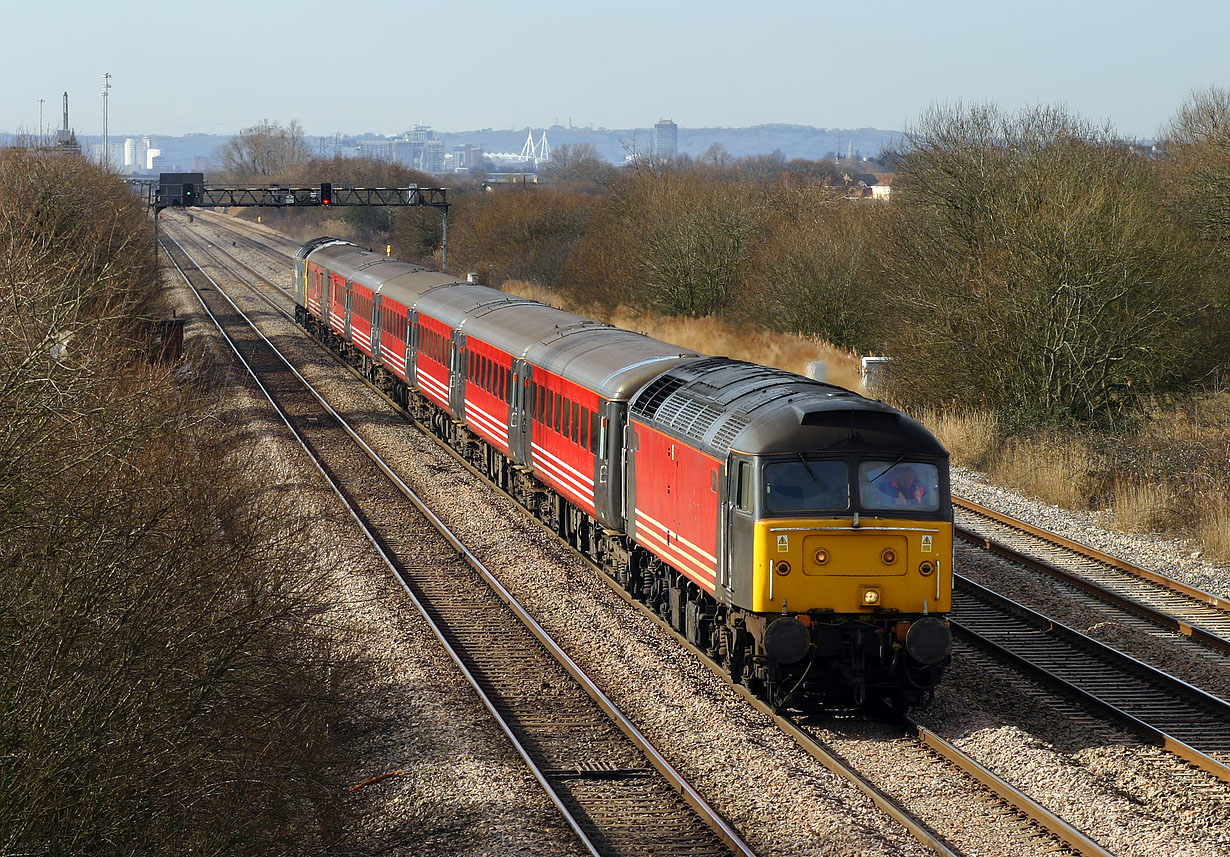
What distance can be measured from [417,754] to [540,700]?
1.87 metres

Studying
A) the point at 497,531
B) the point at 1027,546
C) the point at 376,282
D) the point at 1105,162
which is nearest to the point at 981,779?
the point at 1027,546

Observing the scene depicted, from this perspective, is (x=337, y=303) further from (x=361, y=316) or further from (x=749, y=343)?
(x=749, y=343)

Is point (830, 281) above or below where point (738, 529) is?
above

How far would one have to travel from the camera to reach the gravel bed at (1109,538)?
18.9m

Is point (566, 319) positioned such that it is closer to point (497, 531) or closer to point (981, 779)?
point (497, 531)

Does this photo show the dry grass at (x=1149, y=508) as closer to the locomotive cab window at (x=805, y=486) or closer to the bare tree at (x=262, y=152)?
the locomotive cab window at (x=805, y=486)

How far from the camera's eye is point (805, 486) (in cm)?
1271

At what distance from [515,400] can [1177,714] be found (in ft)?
39.2

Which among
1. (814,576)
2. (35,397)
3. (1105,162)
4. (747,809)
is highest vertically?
(1105,162)

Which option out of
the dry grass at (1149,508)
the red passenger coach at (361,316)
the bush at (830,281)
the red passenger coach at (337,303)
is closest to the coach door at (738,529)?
the dry grass at (1149,508)

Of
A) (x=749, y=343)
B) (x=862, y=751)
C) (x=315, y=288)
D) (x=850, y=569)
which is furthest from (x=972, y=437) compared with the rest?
(x=315, y=288)

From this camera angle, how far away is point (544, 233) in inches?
2539

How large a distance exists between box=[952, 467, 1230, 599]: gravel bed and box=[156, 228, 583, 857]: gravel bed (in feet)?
33.7

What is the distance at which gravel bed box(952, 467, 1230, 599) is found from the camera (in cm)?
1891
